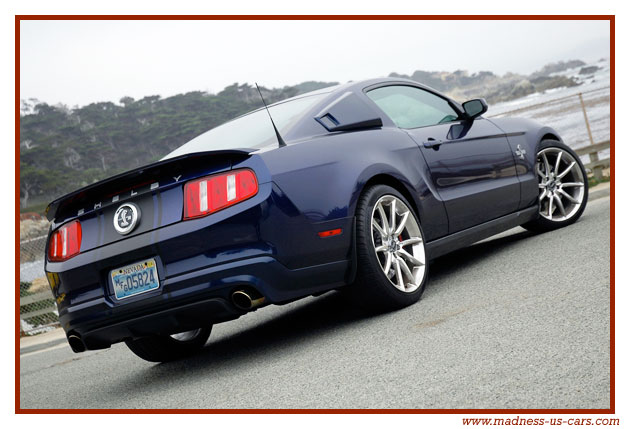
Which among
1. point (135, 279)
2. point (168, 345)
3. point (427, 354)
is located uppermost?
point (135, 279)

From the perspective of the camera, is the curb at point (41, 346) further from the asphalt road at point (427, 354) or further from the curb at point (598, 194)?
the curb at point (598, 194)

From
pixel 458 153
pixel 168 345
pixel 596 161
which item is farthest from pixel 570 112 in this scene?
pixel 168 345

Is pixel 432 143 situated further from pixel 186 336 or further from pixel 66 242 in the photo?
pixel 66 242

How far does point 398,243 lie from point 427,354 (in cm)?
129

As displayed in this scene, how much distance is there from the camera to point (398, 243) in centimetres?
477

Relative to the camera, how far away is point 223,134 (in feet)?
16.7

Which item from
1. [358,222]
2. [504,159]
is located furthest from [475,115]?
[358,222]

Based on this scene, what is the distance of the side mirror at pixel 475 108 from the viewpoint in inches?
235

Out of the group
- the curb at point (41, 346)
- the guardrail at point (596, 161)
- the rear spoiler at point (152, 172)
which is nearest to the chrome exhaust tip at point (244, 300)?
the rear spoiler at point (152, 172)

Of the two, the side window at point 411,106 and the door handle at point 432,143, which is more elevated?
the side window at point 411,106

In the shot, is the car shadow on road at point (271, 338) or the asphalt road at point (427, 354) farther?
the car shadow on road at point (271, 338)

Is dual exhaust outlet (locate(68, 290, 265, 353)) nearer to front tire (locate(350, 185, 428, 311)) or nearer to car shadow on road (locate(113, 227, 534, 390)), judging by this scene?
car shadow on road (locate(113, 227, 534, 390))

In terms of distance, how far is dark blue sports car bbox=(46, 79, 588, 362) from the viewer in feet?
13.1
